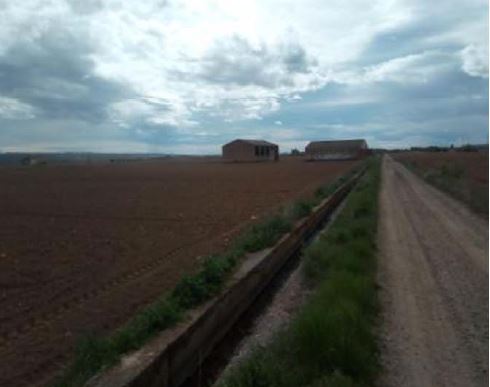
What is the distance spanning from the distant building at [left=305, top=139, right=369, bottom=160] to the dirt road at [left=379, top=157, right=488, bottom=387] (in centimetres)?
8758

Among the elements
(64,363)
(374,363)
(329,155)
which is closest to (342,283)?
(374,363)

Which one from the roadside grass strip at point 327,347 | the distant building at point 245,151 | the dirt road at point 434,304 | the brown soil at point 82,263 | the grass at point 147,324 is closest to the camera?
the roadside grass strip at point 327,347

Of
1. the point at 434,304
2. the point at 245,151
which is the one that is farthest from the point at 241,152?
the point at 434,304

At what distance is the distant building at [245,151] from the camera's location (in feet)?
319

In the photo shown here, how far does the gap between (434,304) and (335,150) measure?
9681 centimetres

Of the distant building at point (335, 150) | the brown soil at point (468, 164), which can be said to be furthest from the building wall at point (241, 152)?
the brown soil at point (468, 164)

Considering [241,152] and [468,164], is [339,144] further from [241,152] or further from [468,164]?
[468,164]

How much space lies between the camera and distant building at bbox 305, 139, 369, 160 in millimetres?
101500

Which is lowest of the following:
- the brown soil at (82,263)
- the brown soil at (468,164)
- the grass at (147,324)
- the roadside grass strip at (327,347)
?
the brown soil at (468,164)

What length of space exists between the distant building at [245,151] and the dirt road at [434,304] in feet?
272

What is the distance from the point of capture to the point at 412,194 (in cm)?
2534

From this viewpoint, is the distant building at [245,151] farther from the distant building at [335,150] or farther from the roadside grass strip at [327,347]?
the roadside grass strip at [327,347]

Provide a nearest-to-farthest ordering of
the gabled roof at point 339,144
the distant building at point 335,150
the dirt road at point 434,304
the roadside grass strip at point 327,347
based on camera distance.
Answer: the roadside grass strip at point 327,347, the dirt road at point 434,304, the distant building at point 335,150, the gabled roof at point 339,144

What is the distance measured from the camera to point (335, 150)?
336 ft
